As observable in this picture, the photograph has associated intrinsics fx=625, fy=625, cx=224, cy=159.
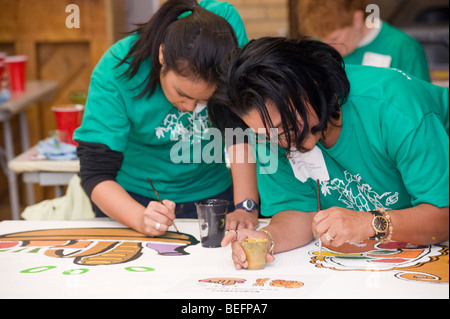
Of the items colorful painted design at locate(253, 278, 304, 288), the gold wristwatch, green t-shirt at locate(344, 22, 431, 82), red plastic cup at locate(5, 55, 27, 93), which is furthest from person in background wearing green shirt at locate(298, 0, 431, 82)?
red plastic cup at locate(5, 55, 27, 93)

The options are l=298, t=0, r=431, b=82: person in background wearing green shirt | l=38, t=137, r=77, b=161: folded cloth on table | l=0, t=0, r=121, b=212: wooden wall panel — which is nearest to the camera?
l=298, t=0, r=431, b=82: person in background wearing green shirt

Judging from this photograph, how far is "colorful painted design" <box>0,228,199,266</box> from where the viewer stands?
5.42 ft

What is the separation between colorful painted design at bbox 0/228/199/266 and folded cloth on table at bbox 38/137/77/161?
3.50 ft

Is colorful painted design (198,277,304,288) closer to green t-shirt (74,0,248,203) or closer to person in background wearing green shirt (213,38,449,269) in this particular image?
person in background wearing green shirt (213,38,449,269)

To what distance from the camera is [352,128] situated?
1.59 metres

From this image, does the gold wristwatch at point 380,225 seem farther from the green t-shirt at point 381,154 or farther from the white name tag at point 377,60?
the white name tag at point 377,60

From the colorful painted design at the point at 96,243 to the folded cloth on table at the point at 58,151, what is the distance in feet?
3.50

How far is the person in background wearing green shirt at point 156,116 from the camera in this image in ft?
5.59

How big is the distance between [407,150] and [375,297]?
15.0 inches

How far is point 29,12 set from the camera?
4.81 metres

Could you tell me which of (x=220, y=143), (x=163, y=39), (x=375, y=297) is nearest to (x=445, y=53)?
(x=220, y=143)

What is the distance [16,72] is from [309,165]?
3.09 metres

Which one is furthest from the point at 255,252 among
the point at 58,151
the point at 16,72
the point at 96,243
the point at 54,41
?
the point at 54,41

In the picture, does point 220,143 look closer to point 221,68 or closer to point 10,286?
point 221,68
